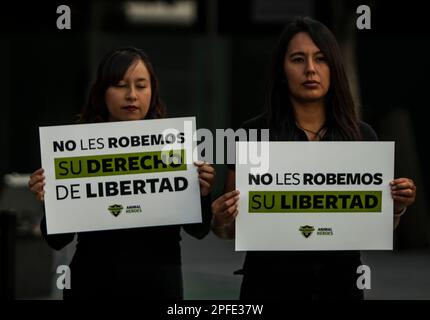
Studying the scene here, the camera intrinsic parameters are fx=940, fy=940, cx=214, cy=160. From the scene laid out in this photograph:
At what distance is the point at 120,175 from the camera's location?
138 inches

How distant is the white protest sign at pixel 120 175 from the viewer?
3448mm

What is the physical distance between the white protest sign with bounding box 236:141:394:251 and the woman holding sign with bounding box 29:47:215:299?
0.62ft

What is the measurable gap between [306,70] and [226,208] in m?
0.56

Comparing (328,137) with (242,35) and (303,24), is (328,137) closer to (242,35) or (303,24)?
(303,24)

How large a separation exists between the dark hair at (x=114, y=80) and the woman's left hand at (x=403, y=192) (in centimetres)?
89

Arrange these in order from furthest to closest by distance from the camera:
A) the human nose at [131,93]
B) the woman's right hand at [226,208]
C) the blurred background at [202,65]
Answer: the blurred background at [202,65] → the human nose at [131,93] → the woman's right hand at [226,208]

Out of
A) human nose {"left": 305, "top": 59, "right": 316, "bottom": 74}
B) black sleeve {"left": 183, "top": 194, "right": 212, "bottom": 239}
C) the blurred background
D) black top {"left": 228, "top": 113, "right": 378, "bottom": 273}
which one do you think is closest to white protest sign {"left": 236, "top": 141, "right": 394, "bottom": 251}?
black top {"left": 228, "top": 113, "right": 378, "bottom": 273}

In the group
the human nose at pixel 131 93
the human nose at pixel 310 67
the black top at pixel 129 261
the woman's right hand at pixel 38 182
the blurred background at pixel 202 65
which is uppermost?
the blurred background at pixel 202 65

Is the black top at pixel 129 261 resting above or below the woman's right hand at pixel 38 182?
below

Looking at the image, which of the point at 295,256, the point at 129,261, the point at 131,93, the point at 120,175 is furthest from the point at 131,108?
the point at 295,256

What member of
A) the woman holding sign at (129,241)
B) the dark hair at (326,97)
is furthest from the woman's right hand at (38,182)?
the dark hair at (326,97)

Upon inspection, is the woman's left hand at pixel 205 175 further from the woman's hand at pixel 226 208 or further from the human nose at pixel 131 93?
the human nose at pixel 131 93

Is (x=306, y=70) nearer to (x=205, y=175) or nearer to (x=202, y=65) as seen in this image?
(x=205, y=175)
